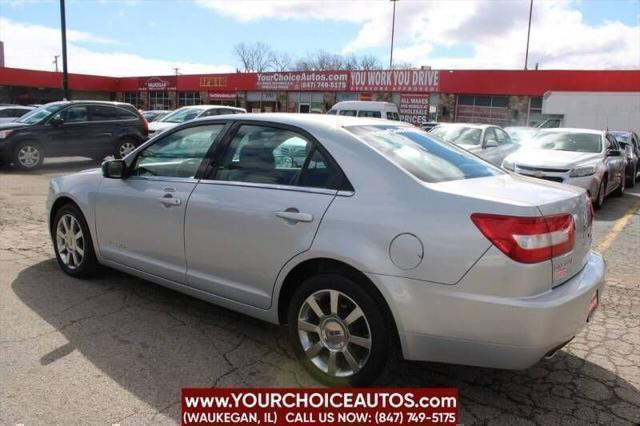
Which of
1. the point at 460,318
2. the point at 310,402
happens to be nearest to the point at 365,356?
the point at 310,402

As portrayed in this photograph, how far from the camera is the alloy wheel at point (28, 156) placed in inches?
500

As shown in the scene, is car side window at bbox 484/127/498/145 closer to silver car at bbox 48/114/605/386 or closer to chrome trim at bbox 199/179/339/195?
silver car at bbox 48/114/605/386

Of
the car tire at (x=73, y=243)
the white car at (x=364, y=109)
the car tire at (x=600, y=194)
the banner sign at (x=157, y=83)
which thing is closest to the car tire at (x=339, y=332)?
the car tire at (x=73, y=243)

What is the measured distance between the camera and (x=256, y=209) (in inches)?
132

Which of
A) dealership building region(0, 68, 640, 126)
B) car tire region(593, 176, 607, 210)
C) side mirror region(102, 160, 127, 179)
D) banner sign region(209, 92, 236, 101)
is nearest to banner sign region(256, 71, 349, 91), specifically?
dealership building region(0, 68, 640, 126)

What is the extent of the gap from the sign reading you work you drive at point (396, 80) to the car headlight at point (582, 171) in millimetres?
25172

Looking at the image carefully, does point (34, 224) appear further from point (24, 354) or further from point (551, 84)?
point (551, 84)

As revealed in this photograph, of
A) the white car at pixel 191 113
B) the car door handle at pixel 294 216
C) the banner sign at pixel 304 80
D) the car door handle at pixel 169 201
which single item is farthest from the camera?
the banner sign at pixel 304 80

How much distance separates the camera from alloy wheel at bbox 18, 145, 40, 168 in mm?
12695

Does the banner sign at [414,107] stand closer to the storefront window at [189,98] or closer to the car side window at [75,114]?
the storefront window at [189,98]

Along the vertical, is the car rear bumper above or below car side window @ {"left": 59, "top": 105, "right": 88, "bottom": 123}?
below

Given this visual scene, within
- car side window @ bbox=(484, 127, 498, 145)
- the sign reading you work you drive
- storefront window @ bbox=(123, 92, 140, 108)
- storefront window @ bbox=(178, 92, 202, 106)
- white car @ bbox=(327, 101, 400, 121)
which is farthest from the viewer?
storefront window @ bbox=(123, 92, 140, 108)

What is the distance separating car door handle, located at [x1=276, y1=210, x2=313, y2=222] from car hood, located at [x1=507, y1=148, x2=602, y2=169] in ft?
25.1

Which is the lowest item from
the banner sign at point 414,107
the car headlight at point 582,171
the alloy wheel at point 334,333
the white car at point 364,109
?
the alloy wheel at point 334,333
